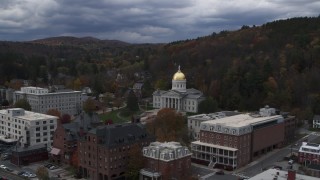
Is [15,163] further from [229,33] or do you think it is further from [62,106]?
[229,33]

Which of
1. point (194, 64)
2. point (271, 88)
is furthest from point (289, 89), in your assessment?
point (194, 64)

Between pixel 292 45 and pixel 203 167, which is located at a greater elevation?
pixel 292 45

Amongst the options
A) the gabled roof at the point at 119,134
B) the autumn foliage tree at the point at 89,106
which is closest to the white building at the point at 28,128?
the gabled roof at the point at 119,134

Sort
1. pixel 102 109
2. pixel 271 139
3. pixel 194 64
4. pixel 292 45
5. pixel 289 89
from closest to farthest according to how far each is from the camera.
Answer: pixel 271 139
pixel 289 89
pixel 102 109
pixel 292 45
pixel 194 64

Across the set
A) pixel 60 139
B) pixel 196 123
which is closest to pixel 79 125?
pixel 60 139

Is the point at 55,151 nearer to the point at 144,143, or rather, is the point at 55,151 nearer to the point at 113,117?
the point at 144,143

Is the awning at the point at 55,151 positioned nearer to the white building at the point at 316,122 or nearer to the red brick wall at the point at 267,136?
the red brick wall at the point at 267,136
